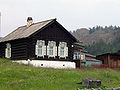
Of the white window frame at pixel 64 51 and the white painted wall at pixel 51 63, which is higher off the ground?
the white window frame at pixel 64 51

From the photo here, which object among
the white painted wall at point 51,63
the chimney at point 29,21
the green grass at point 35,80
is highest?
the chimney at point 29,21

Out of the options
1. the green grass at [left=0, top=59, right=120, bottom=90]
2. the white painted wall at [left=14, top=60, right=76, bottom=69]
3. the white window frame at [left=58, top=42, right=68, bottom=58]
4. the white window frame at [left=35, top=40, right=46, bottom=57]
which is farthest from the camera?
the white window frame at [left=58, top=42, right=68, bottom=58]

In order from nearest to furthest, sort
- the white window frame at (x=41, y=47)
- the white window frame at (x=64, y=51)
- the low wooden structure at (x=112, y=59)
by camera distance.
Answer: the white window frame at (x=41, y=47), the white window frame at (x=64, y=51), the low wooden structure at (x=112, y=59)

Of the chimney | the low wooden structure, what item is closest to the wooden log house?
the chimney

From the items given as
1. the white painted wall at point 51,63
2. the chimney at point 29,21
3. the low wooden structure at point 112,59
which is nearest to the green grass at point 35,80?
the white painted wall at point 51,63

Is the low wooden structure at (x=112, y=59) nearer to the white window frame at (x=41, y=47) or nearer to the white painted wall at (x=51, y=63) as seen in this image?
the white painted wall at (x=51, y=63)

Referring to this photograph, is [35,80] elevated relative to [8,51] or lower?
lower

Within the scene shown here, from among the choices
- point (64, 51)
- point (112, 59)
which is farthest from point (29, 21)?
point (112, 59)

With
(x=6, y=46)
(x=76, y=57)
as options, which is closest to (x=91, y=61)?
(x=76, y=57)

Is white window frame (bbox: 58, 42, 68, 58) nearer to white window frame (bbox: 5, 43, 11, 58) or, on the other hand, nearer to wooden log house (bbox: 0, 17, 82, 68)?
wooden log house (bbox: 0, 17, 82, 68)

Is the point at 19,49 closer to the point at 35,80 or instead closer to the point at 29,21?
the point at 29,21

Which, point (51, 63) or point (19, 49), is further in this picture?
point (19, 49)

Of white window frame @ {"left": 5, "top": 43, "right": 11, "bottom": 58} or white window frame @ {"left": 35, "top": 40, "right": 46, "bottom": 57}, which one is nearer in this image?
white window frame @ {"left": 35, "top": 40, "right": 46, "bottom": 57}

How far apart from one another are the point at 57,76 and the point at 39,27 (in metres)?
11.6
